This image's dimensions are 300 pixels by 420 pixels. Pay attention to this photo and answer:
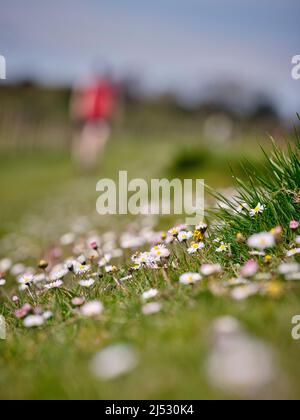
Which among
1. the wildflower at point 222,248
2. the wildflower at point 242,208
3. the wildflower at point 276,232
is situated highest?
the wildflower at point 242,208

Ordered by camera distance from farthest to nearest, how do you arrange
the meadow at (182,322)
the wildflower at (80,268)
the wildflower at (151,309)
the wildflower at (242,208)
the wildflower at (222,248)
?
the wildflower at (80,268), the wildflower at (242,208), the wildflower at (222,248), the wildflower at (151,309), the meadow at (182,322)

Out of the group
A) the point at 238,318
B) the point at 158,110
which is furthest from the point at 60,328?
the point at 158,110

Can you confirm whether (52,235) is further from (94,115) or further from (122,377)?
(94,115)

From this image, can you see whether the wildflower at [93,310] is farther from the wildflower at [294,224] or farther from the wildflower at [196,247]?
the wildflower at [294,224]

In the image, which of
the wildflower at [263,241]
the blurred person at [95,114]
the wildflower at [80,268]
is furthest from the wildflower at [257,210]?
the blurred person at [95,114]

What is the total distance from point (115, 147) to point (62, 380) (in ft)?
111

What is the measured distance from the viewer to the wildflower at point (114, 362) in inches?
67.9

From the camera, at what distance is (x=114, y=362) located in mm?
1787

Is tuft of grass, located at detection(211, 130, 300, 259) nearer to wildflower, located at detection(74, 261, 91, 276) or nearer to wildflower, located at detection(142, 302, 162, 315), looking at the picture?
wildflower, located at detection(142, 302, 162, 315)

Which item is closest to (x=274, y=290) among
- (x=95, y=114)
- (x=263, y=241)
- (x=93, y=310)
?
(x=263, y=241)

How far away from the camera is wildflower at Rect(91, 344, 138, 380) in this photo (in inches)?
67.9

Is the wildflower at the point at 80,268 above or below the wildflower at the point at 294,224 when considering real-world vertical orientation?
above

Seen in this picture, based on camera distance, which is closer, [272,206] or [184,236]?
[272,206]

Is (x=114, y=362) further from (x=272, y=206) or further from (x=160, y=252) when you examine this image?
(x=272, y=206)
